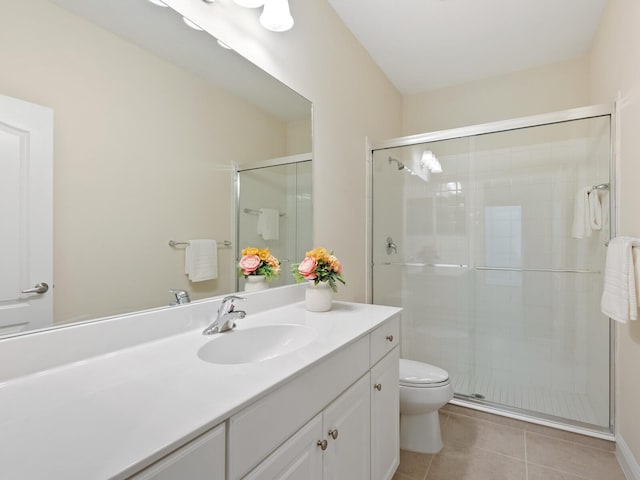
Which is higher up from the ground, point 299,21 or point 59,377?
point 299,21

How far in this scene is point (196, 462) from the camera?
1.91 feet

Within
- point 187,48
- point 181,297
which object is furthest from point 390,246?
point 187,48

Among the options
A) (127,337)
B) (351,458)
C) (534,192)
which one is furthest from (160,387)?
(534,192)

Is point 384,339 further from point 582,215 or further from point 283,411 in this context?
point 582,215

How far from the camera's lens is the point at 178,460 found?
0.55 m

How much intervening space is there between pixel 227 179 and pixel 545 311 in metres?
2.37

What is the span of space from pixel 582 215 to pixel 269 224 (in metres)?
2.01

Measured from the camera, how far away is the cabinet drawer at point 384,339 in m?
1.30

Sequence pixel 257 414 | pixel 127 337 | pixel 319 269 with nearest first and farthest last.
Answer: pixel 257 414 < pixel 127 337 < pixel 319 269

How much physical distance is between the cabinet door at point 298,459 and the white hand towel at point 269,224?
0.87 meters

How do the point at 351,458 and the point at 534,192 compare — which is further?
the point at 534,192

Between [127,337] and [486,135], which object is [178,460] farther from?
[486,135]

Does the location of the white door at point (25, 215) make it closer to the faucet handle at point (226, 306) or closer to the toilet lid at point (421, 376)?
the faucet handle at point (226, 306)

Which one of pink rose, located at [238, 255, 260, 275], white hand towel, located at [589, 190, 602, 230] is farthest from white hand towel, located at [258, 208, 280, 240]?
white hand towel, located at [589, 190, 602, 230]
